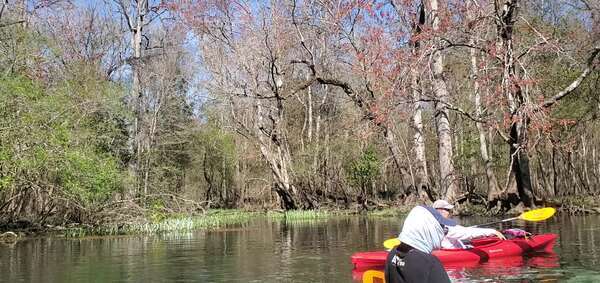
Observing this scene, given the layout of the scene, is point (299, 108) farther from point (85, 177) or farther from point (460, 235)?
point (460, 235)

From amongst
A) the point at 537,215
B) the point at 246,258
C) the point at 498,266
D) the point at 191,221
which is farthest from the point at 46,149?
the point at 537,215

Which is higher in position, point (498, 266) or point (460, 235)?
point (460, 235)

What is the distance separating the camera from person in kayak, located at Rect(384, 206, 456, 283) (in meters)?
3.93

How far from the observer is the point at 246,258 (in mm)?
12734

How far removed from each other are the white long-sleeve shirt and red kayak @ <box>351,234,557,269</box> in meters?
0.21

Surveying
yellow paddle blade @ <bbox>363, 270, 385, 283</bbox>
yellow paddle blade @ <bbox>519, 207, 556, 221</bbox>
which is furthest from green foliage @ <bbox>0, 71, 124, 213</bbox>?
yellow paddle blade @ <bbox>363, 270, 385, 283</bbox>

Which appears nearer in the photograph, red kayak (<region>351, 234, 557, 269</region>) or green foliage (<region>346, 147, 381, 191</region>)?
red kayak (<region>351, 234, 557, 269</region>)

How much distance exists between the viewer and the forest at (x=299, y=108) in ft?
58.6

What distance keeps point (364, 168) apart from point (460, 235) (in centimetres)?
2095

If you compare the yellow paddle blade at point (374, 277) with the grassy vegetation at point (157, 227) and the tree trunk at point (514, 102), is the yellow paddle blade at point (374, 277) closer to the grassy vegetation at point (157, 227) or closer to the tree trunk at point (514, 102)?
the tree trunk at point (514, 102)

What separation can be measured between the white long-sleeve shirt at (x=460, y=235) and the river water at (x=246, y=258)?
52 centimetres

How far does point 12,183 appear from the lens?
55.6 ft

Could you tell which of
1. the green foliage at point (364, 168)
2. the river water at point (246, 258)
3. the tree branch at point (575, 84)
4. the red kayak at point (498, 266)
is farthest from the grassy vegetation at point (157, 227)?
the tree branch at point (575, 84)

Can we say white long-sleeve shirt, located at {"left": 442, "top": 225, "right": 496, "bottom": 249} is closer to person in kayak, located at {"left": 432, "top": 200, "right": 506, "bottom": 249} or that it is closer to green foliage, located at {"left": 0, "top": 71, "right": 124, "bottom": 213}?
person in kayak, located at {"left": 432, "top": 200, "right": 506, "bottom": 249}
